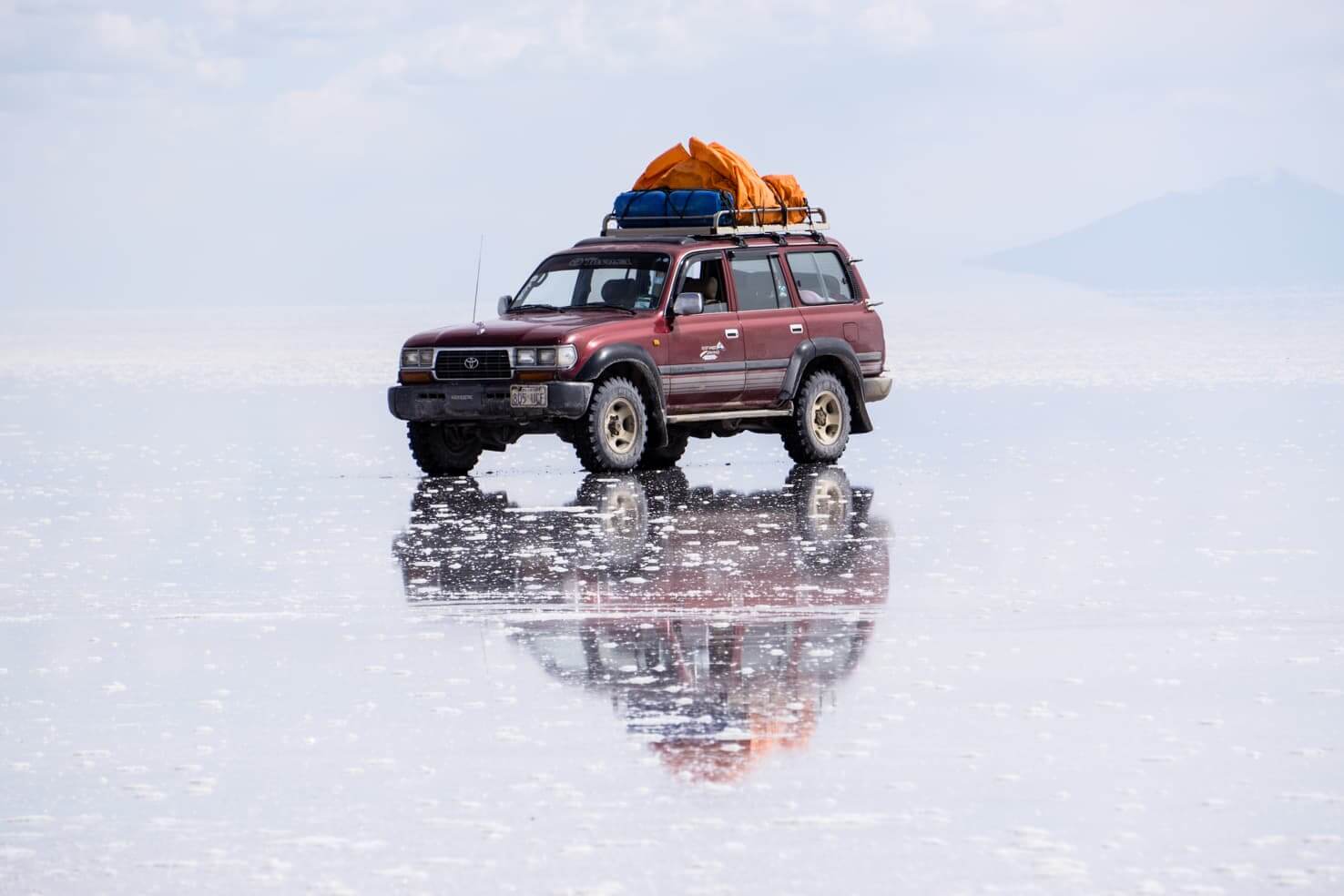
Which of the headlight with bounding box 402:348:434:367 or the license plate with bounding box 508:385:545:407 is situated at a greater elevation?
the headlight with bounding box 402:348:434:367

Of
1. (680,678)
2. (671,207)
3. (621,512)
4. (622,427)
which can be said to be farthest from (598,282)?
(680,678)

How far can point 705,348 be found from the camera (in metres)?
20.2

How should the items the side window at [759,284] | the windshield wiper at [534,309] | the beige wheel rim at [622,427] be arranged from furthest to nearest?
1. the side window at [759,284]
2. the windshield wiper at [534,309]
3. the beige wheel rim at [622,427]

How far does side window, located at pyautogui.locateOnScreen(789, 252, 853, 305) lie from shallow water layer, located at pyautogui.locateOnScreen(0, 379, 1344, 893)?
2759 millimetres

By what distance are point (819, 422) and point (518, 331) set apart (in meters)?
A: 3.08

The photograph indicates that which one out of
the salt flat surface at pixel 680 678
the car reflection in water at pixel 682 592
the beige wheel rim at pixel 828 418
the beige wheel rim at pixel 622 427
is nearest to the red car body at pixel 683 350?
the beige wheel rim at pixel 828 418

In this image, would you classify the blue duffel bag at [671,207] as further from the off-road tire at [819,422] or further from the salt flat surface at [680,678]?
the salt flat surface at [680,678]

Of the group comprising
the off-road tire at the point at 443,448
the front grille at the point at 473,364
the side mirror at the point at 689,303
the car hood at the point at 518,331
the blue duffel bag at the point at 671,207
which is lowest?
the off-road tire at the point at 443,448

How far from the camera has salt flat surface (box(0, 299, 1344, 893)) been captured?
22.9 ft

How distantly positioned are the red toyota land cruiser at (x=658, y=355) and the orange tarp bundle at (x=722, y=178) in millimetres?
262

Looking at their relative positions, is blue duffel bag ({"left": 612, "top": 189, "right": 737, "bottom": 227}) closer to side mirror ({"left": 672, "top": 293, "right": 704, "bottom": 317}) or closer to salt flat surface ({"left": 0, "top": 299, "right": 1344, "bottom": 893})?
side mirror ({"left": 672, "top": 293, "right": 704, "bottom": 317})

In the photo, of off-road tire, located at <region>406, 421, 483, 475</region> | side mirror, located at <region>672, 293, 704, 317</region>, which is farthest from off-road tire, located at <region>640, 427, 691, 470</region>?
off-road tire, located at <region>406, 421, 483, 475</region>

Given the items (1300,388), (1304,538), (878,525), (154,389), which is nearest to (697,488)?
(878,525)

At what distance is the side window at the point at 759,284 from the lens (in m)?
20.8
